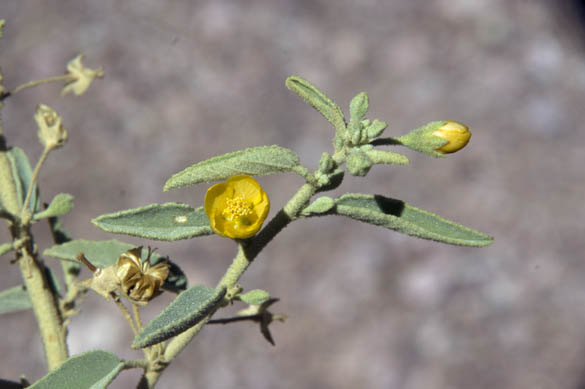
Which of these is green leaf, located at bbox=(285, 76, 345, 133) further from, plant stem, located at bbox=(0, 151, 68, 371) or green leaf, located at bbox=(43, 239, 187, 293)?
plant stem, located at bbox=(0, 151, 68, 371)

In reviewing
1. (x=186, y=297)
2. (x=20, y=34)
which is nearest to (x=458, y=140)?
(x=186, y=297)

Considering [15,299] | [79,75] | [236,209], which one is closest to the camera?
[236,209]

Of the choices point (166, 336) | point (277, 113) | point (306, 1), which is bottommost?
point (166, 336)

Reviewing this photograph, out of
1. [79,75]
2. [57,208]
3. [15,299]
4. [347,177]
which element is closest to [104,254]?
[57,208]

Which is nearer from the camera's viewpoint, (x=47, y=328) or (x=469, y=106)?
(x=47, y=328)

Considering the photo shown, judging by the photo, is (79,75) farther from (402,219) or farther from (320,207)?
(402,219)

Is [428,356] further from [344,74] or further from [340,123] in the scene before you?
[340,123]

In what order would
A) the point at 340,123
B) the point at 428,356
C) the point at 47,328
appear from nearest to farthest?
the point at 340,123 < the point at 47,328 < the point at 428,356
